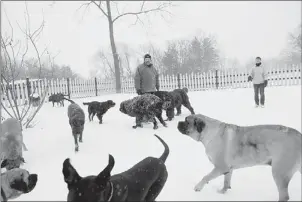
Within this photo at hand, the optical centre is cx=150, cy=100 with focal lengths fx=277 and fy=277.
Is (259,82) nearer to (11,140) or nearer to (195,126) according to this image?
(195,126)

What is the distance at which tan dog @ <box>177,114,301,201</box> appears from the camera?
0.82 metres

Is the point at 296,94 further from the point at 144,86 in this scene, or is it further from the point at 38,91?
the point at 38,91

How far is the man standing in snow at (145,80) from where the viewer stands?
2.04 metres

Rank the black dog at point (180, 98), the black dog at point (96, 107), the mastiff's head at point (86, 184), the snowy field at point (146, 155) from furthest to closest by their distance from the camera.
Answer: the black dog at point (180, 98) < the black dog at point (96, 107) < the snowy field at point (146, 155) < the mastiff's head at point (86, 184)

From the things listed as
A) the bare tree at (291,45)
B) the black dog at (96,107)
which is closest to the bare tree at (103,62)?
the bare tree at (291,45)

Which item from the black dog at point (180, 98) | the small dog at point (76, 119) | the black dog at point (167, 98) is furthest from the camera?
the black dog at point (180, 98)

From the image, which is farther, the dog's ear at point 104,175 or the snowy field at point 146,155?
the snowy field at point 146,155

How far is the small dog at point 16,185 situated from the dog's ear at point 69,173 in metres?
0.24

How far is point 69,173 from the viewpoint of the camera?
1.44 ft

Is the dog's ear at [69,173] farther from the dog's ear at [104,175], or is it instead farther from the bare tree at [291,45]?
the bare tree at [291,45]

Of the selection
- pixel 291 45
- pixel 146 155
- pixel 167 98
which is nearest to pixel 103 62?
pixel 146 155

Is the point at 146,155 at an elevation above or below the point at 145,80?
below

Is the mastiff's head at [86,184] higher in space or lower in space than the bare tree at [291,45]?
lower

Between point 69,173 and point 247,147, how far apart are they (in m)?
0.64
